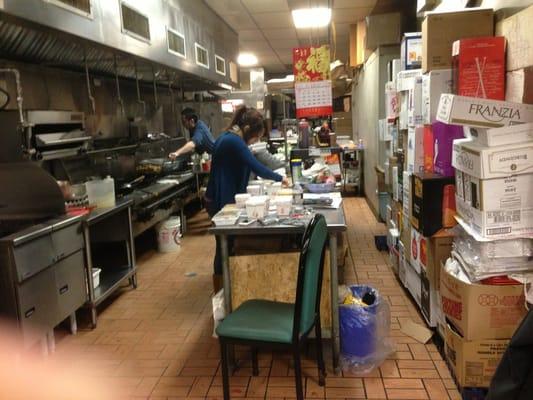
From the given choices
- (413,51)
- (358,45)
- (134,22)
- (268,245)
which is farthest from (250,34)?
(268,245)

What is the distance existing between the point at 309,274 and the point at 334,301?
0.58 metres

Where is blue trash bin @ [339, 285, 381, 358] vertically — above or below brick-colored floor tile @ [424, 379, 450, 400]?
above

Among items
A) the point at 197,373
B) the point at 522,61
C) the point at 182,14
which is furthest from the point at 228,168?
the point at 182,14

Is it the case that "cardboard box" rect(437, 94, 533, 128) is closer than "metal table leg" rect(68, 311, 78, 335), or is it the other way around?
"cardboard box" rect(437, 94, 533, 128)

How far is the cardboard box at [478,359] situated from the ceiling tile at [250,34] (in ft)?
21.3

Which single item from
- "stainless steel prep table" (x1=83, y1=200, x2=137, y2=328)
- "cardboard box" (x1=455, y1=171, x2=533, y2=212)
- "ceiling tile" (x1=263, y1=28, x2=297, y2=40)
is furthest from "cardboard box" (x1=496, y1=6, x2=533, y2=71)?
"ceiling tile" (x1=263, y1=28, x2=297, y2=40)

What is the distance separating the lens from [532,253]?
2.25 m

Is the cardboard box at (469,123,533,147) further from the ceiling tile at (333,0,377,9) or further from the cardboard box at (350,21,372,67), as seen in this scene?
the cardboard box at (350,21,372,67)

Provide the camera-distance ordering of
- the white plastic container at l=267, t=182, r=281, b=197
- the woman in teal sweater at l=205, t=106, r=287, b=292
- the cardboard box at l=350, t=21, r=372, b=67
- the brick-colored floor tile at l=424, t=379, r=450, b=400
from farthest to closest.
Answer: the cardboard box at l=350, t=21, r=372, b=67
the woman in teal sweater at l=205, t=106, r=287, b=292
the white plastic container at l=267, t=182, r=281, b=197
the brick-colored floor tile at l=424, t=379, r=450, b=400

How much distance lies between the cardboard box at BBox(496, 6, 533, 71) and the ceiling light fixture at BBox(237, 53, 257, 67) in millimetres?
8066

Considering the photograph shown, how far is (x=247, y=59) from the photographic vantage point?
10812 millimetres

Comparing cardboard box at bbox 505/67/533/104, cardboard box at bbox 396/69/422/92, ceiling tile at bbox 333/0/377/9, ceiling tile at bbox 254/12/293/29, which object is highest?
ceiling tile at bbox 254/12/293/29

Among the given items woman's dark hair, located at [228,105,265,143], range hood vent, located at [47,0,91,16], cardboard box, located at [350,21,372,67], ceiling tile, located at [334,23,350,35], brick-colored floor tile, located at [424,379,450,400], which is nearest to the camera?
brick-colored floor tile, located at [424,379,450,400]

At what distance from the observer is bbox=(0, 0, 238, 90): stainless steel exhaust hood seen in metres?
2.77
